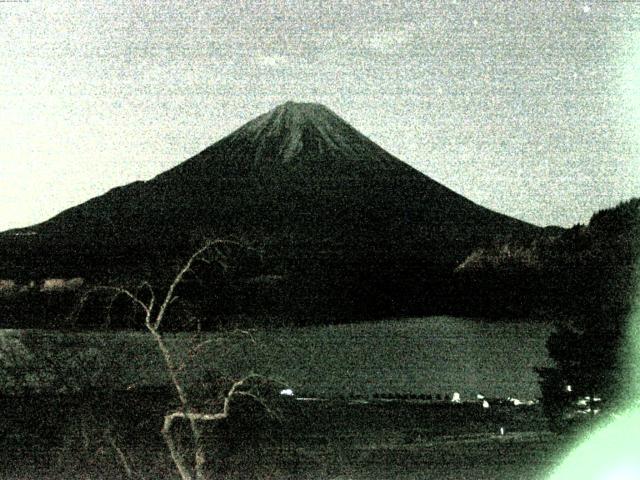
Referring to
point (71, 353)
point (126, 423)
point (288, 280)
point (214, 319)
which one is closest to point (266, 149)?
point (288, 280)

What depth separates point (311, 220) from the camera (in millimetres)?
92125

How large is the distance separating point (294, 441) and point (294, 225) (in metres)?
69.9

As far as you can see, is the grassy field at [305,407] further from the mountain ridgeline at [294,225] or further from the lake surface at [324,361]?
the mountain ridgeline at [294,225]

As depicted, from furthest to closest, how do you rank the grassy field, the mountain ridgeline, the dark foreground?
the mountain ridgeline → the grassy field → the dark foreground

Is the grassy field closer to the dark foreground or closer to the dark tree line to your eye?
the dark foreground

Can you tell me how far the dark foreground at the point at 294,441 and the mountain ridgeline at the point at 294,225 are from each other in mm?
15730

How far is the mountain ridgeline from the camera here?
5366cm

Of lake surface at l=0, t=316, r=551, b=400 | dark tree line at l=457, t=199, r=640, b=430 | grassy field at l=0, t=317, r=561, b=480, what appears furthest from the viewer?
lake surface at l=0, t=316, r=551, b=400

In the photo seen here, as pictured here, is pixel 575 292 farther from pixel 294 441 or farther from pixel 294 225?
pixel 294 225

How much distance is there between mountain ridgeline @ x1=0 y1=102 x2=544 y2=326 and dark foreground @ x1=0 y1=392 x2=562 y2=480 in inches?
619

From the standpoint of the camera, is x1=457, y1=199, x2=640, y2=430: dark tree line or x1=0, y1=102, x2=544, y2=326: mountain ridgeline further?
x1=0, y1=102, x2=544, y2=326: mountain ridgeline

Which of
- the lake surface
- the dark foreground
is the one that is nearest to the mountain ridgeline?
the lake surface

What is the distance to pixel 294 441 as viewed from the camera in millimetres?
20594

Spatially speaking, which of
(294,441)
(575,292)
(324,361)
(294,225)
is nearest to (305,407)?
(294,441)
